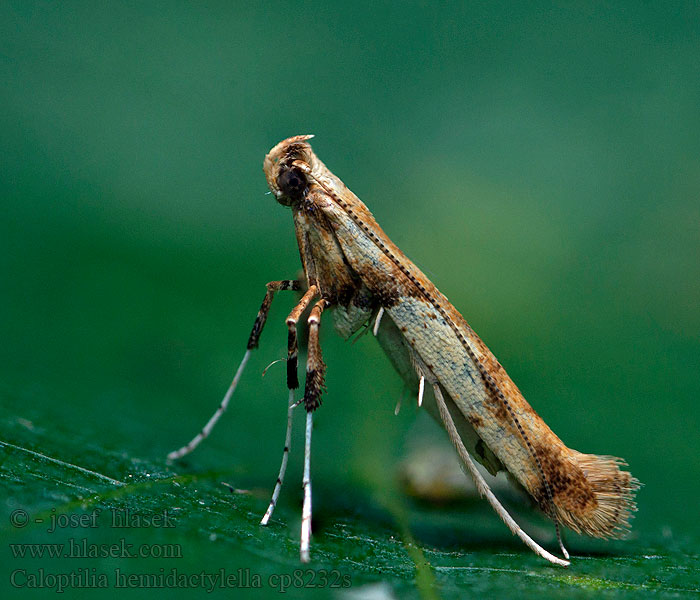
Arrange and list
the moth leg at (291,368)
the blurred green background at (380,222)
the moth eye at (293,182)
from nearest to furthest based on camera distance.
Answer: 1. the blurred green background at (380,222)
2. the moth leg at (291,368)
3. the moth eye at (293,182)

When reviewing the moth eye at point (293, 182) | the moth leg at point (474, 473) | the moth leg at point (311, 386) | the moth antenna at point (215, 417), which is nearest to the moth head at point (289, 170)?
the moth eye at point (293, 182)

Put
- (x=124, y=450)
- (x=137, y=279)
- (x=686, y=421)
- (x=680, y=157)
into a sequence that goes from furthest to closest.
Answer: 1. (x=680, y=157)
2. (x=137, y=279)
3. (x=686, y=421)
4. (x=124, y=450)

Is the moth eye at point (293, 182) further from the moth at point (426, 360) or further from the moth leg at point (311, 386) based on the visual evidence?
the moth leg at point (311, 386)

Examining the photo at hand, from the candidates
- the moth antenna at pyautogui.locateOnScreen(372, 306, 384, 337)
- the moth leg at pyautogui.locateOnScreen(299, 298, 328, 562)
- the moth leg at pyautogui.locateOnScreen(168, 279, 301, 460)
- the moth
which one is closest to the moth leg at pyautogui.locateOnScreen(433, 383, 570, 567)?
the moth

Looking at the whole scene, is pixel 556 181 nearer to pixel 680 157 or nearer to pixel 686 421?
pixel 680 157

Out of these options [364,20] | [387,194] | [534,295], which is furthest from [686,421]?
[364,20]

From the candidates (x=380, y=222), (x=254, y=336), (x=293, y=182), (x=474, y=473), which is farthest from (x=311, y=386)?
(x=380, y=222)

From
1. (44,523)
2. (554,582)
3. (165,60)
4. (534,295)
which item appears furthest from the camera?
(165,60)
